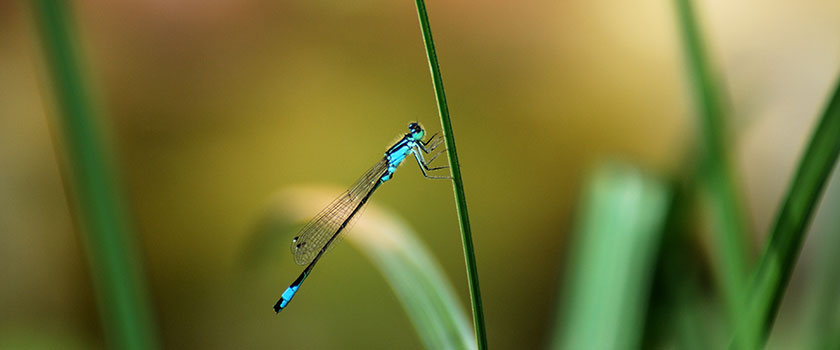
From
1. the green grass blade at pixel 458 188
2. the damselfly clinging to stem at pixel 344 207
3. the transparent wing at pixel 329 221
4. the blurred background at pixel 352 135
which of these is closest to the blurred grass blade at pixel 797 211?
the green grass blade at pixel 458 188

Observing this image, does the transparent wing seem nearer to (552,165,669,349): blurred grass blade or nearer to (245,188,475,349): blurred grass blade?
(245,188,475,349): blurred grass blade

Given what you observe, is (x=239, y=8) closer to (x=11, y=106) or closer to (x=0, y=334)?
(x=11, y=106)

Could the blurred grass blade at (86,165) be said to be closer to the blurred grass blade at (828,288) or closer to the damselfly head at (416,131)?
the blurred grass blade at (828,288)

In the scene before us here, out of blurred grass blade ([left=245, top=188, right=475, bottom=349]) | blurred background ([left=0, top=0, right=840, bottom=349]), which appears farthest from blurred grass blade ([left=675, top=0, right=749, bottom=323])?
blurred background ([left=0, top=0, right=840, bottom=349])

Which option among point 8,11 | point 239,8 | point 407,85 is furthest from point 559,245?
point 8,11

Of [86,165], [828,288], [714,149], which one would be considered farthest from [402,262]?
[86,165]
